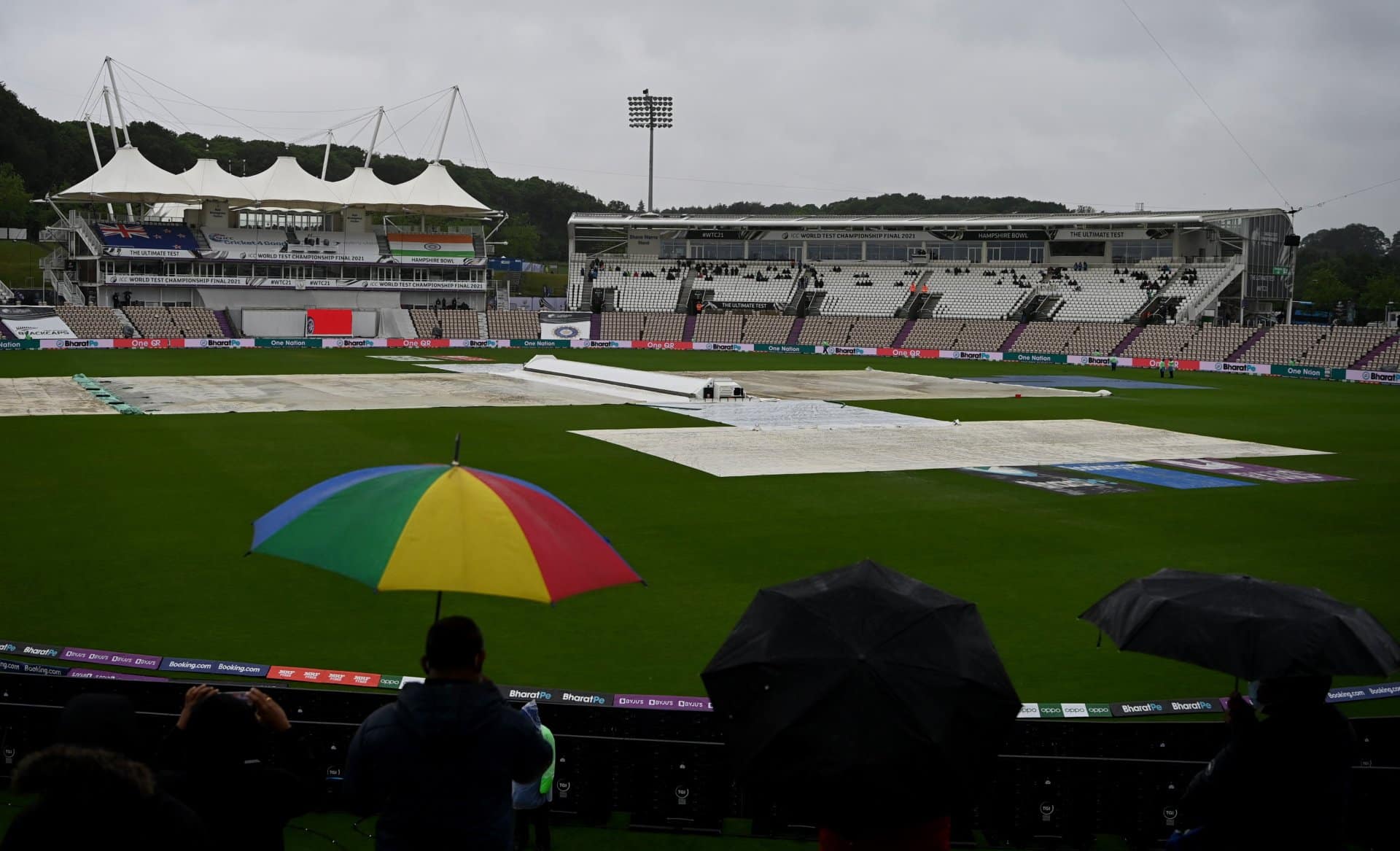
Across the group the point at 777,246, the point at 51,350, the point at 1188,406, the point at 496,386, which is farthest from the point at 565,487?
the point at 777,246

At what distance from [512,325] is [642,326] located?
994cm

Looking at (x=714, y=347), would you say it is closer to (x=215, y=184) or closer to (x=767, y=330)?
(x=767, y=330)

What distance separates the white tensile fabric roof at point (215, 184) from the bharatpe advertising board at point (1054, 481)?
3006 inches

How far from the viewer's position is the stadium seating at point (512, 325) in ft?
293

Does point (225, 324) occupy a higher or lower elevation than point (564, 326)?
lower

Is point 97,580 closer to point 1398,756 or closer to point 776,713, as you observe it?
point 776,713

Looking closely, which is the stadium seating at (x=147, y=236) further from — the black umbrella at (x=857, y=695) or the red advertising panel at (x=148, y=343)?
the black umbrella at (x=857, y=695)

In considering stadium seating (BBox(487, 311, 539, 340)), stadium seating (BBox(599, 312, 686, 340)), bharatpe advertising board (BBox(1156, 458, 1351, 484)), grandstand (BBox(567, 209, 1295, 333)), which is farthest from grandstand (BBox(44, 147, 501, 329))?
bharatpe advertising board (BBox(1156, 458, 1351, 484))

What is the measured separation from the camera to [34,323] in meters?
72.8

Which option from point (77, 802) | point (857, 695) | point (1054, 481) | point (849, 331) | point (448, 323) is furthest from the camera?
point (448, 323)

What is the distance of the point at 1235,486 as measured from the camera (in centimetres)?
2666

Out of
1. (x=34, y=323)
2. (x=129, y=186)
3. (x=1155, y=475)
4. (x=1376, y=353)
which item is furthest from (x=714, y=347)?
(x=1155, y=475)

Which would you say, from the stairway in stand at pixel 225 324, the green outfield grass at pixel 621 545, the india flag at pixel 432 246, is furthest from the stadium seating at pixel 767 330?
the green outfield grass at pixel 621 545

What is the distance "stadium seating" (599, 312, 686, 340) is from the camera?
90625 mm
